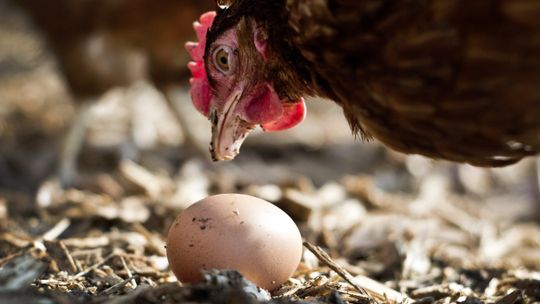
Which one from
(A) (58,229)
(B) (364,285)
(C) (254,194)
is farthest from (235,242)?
(C) (254,194)

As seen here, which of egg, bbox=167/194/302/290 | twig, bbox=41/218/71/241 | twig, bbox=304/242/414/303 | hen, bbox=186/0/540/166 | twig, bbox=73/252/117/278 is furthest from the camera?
twig, bbox=41/218/71/241

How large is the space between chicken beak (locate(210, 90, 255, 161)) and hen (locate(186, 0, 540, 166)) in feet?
0.63

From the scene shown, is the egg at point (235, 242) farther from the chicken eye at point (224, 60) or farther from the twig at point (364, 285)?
the chicken eye at point (224, 60)

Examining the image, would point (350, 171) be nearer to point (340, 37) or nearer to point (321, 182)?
point (321, 182)

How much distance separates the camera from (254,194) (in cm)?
350

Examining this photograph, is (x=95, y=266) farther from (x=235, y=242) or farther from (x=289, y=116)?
(x=289, y=116)

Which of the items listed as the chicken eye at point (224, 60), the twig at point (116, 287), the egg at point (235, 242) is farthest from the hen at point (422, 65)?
the twig at point (116, 287)

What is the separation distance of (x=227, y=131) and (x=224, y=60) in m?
0.22

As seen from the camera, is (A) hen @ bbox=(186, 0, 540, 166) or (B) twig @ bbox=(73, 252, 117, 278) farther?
(B) twig @ bbox=(73, 252, 117, 278)

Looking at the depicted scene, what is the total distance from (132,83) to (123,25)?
38 cm

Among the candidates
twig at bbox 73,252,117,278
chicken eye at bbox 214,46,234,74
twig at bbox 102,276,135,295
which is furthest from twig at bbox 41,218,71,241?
chicken eye at bbox 214,46,234,74

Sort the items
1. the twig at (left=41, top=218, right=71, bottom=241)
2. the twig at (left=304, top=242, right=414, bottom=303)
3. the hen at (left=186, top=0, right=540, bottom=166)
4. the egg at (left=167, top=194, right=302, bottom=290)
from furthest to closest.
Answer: the twig at (left=41, top=218, right=71, bottom=241) < the twig at (left=304, top=242, right=414, bottom=303) < the egg at (left=167, top=194, right=302, bottom=290) < the hen at (left=186, top=0, right=540, bottom=166)

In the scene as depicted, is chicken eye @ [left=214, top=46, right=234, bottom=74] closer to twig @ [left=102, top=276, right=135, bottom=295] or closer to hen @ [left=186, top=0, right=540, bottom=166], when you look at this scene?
hen @ [left=186, top=0, right=540, bottom=166]

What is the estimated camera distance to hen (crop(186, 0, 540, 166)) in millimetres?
1766
